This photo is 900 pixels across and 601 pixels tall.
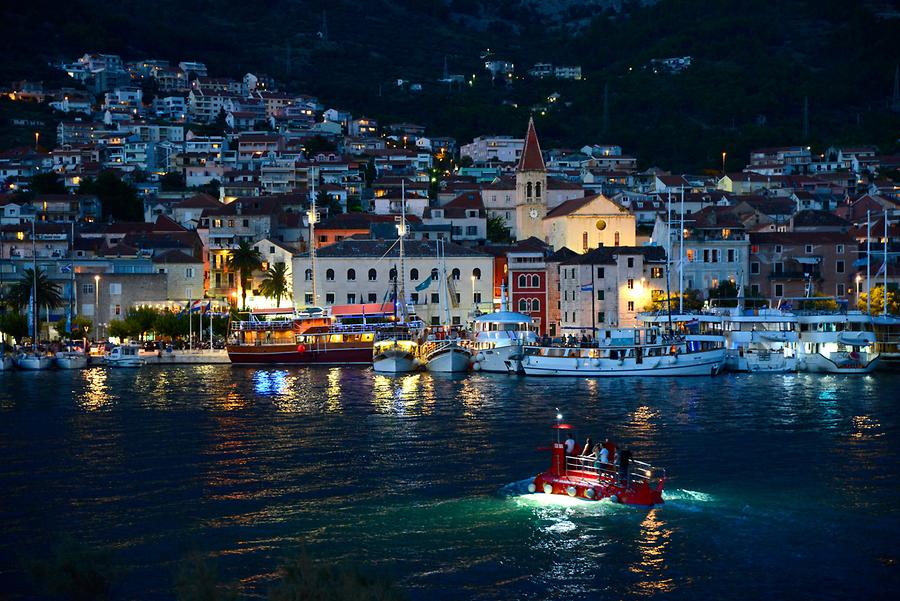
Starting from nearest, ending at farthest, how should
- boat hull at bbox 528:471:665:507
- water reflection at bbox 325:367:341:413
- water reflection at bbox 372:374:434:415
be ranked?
boat hull at bbox 528:471:665:507 < water reflection at bbox 325:367:341:413 < water reflection at bbox 372:374:434:415

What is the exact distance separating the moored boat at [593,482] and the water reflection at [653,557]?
2.07ft

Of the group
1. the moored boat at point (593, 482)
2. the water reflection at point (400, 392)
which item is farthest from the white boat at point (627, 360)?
the moored boat at point (593, 482)

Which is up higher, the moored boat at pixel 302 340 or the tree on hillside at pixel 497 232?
the tree on hillside at pixel 497 232

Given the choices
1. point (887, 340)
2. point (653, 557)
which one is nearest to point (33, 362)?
point (887, 340)

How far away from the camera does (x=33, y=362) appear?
67938mm

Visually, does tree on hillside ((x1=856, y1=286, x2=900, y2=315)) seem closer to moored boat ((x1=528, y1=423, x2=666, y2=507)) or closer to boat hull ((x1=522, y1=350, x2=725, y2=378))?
boat hull ((x1=522, y1=350, x2=725, y2=378))

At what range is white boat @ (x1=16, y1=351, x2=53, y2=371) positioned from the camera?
67.9 m

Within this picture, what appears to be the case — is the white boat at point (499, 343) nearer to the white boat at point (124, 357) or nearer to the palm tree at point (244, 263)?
the white boat at point (124, 357)

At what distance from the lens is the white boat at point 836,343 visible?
205 feet

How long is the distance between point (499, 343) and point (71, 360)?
21.9 meters

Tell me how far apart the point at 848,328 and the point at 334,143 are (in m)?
82.8

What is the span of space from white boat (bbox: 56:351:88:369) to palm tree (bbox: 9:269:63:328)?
6171 millimetres

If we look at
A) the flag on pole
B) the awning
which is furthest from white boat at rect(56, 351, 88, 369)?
the flag on pole

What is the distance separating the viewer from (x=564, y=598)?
2466 cm
